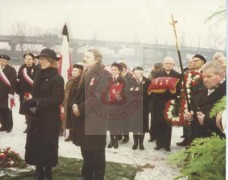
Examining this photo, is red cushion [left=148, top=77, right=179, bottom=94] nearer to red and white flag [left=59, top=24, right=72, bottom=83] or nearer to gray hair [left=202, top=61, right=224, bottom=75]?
red and white flag [left=59, top=24, right=72, bottom=83]

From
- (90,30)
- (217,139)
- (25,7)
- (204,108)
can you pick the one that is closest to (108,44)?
(90,30)

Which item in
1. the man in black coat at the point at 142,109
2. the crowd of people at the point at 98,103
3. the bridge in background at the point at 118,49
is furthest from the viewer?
the man in black coat at the point at 142,109

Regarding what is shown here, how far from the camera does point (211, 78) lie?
1599 millimetres

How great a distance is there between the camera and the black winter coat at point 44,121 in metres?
2.13

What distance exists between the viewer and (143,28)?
2113 mm

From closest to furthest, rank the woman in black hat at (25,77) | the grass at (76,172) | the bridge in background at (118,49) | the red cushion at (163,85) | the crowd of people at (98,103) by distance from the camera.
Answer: the crowd of people at (98,103), the bridge in background at (118,49), the grass at (76,172), the red cushion at (163,85), the woman in black hat at (25,77)

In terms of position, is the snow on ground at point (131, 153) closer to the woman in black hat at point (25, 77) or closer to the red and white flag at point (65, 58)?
the woman in black hat at point (25, 77)

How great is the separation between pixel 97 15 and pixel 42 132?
0.84m


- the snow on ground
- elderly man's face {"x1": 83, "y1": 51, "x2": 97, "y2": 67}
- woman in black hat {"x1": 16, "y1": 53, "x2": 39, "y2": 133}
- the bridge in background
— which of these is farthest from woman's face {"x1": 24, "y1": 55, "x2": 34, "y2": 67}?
elderly man's face {"x1": 83, "y1": 51, "x2": 97, "y2": 67}

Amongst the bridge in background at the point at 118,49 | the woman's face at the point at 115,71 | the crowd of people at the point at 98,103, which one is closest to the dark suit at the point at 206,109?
the crowd of people at the point at 98,103

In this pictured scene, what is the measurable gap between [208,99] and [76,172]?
1.14 meters

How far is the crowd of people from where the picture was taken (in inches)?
69.9

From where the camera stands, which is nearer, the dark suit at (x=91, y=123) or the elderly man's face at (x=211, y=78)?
the elderly man's face at (x=211, y=78)

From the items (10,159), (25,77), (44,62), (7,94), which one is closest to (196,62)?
(44,62)
